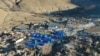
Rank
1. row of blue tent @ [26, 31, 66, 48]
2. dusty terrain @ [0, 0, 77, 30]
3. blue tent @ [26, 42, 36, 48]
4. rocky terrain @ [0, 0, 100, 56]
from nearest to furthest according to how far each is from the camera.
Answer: rocky terrain @ [0, 0, 100, 56] → blue tent @ [26, 42, 36, 48] → row of blue tent @ [26, 31, 66, 48] → dusty terrain @ [0, 0, 77, 30]

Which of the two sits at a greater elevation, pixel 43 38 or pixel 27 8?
pixel 43 38

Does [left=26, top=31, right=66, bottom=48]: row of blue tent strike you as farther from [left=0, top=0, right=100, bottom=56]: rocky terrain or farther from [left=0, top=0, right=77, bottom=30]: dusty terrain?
[left=0, top=0, right=77, bottom=30]: dusty terrain

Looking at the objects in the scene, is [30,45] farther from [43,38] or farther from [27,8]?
[27,8]

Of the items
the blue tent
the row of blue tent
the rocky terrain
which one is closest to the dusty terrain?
the rocky terrain

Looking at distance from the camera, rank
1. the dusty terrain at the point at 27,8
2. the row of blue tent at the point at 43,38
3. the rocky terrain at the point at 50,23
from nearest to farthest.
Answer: the rocky terrain at the point at 50,23
the row of blue tent at the point at 43,38
the dusty terrain at the point at 27,8

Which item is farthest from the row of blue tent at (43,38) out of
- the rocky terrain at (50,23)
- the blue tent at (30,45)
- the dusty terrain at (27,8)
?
the dusty terrain at (27,8)

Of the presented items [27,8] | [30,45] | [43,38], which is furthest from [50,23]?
[30,45]

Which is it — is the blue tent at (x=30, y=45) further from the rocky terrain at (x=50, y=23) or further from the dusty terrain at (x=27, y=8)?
the dusty terrain at (x=27, y=8)

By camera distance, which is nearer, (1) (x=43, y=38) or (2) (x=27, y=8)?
(1) (x=43, y=38)

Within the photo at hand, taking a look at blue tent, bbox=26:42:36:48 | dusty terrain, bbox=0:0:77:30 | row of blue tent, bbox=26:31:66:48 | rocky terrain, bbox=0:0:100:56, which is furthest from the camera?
dusty terrain, bbox=0:0:77:30
